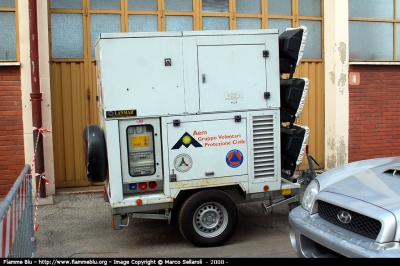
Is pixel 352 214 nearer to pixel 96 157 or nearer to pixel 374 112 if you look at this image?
pixel 96 157

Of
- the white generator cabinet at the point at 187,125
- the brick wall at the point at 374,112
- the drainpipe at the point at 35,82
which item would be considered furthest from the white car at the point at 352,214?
the brick wall at the point at 374,112

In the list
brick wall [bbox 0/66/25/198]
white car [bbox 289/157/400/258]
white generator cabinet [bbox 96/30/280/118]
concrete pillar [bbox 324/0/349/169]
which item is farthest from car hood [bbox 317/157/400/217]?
brick wall [bbox 0/66/25/198]

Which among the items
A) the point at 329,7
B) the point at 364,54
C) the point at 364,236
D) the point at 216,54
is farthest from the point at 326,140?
the point at 364,236

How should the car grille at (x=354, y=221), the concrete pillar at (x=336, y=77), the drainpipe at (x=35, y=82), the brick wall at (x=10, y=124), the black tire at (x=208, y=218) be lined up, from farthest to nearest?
the concrete pillar at (x=336, y=77) < the brick wall at (x=10, y=124) < the drainpipe at (x=35, y=82) < the black tire at (x=208, y=218) < the car grille at (x=354, y=221)

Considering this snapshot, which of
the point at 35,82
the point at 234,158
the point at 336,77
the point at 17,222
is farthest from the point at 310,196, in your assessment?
the point at 336,77

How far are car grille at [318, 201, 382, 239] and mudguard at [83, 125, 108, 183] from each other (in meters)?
2.65

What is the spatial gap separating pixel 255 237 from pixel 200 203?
103cm

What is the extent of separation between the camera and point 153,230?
694 centimetres

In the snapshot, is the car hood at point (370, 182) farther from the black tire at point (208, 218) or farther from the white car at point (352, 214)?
the black tire at point (208, 218)

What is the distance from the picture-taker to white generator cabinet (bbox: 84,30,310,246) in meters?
5.84

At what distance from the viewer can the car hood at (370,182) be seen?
394 centimetres

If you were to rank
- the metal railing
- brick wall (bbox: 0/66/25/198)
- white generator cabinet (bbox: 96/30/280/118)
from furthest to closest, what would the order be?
brick wall (bbox: 0/66/25/198) → white generator cabinet (bbox: 96/30/280/118) → the metal railing

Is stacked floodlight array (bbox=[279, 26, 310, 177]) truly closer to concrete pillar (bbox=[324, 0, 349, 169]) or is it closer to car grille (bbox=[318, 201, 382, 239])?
car grille (bbox=[318, 201, 382, 239])

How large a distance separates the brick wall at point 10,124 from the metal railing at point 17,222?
322 centimetres
